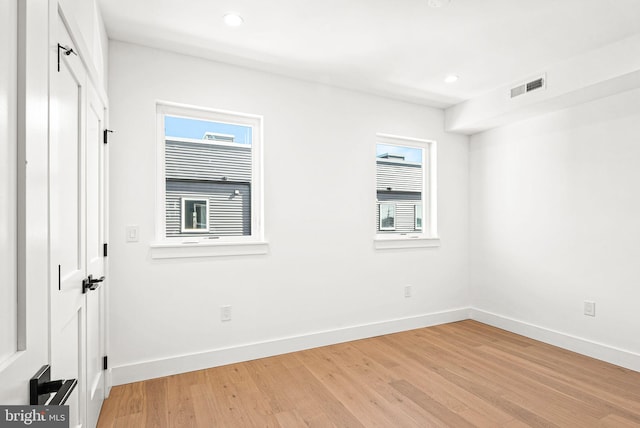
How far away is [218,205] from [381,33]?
1.99 metres

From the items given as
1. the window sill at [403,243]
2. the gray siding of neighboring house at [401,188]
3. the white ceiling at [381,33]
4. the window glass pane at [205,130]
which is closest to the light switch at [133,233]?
the window glass pane at [205,130]

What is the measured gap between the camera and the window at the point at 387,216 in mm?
4066

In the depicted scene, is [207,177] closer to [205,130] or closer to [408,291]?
[205,130]

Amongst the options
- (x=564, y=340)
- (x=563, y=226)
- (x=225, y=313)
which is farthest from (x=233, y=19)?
(x=564, y=340)

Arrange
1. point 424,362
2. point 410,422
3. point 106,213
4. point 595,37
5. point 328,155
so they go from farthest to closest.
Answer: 1. point 328,155
2. point 424,362
3. point 595,37
4. point 106,213
5. point 410,422

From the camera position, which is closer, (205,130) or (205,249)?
(205,249)

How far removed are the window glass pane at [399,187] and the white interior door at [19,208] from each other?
3.45 m

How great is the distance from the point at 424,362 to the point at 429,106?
9.58ft

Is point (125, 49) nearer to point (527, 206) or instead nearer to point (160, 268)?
point (160, 268)

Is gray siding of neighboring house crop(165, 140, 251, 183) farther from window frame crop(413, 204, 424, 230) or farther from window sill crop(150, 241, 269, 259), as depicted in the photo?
window frame crop(413, 204, 424, 230)

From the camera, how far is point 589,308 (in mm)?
3248

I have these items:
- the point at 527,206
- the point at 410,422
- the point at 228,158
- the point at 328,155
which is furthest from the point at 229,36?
the point at 527,206

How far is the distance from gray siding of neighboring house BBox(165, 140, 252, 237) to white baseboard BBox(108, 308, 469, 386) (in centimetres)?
104

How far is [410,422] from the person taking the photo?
7.17ft
